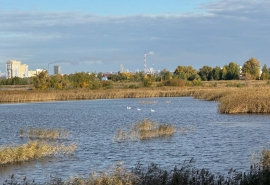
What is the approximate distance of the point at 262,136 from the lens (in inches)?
971

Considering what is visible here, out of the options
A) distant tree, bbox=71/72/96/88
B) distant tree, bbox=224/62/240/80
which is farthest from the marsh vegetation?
distant tree, bbox=224/62/240/80

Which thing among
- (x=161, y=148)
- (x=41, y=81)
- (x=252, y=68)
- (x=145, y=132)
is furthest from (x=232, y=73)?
(x=161, y=148)

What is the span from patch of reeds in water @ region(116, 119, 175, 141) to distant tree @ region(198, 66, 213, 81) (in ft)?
335

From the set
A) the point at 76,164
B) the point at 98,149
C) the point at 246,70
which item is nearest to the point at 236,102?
the point at 98,149

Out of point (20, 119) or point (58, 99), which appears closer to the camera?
point (20, 119)

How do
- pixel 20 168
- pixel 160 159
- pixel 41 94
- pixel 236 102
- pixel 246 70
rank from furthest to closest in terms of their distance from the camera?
pixel 246 70
pixel 41 94
pixel 236 102
pixel 160 159
pixel 20 168

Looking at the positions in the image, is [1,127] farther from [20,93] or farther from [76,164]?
[20,93]

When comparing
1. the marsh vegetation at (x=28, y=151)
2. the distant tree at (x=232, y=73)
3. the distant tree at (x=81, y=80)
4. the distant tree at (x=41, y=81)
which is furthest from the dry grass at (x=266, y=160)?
the distant tree at (x=232, y=73)

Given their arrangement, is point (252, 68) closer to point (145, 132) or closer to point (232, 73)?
point (232, 73)

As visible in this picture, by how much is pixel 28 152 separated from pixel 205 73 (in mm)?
114071

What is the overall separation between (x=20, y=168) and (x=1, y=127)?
16519mm

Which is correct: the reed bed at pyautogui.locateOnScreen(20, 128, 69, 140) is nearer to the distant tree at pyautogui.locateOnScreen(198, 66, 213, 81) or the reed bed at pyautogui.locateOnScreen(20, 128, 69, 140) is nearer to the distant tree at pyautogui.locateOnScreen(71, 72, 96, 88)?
the distant tree at pyautogui.locateOnScreen(71, 72, 96, 88)

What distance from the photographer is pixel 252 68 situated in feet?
447

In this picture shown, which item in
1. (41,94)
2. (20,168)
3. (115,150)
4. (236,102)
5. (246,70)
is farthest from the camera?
(246,70)
